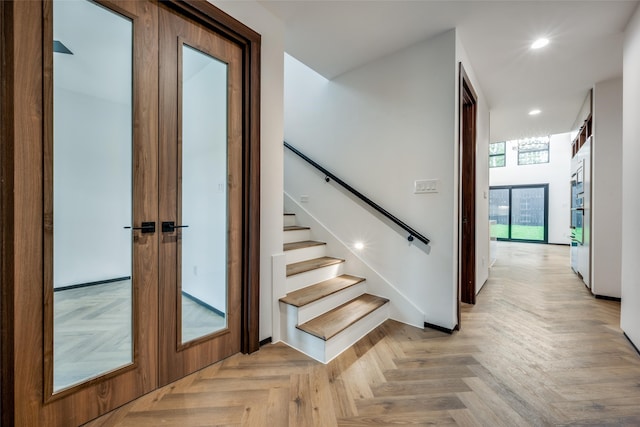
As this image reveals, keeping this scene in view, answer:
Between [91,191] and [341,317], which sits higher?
[91,191]

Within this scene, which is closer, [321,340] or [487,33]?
[321,340]

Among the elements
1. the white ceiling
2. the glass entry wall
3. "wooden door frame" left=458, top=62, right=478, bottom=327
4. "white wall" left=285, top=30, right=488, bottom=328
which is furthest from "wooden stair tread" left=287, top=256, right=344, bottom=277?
the glass entry wall

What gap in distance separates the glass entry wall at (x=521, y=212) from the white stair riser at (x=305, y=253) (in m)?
7.46

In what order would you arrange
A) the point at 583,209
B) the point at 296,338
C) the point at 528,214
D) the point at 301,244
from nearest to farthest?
the point at 296,338 → the point at 301,244 → the point at 583,209 → the point at 528,214

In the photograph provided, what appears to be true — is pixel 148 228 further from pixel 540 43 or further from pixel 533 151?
pixel 533 151

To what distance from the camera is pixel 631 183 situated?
2.16 metres

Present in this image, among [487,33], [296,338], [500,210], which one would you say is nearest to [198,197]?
[296,338]

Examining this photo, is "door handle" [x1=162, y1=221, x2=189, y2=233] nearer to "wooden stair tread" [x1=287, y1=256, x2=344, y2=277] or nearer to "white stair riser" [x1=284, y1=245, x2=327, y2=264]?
"wooden stair tread" [x1=287, y1=256, x2=344, y2=277]

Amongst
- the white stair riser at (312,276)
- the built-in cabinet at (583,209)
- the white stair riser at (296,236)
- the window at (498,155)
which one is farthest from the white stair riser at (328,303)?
the window at (498,155)

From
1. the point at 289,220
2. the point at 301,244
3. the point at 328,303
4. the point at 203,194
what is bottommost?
the point at 328,303

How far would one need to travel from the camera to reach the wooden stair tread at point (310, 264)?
2.52 metres

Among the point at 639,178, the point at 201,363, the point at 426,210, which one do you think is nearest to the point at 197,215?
the point at 201,363

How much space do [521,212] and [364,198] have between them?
28.4 ft

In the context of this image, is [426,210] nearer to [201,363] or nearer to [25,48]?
[201,363]
